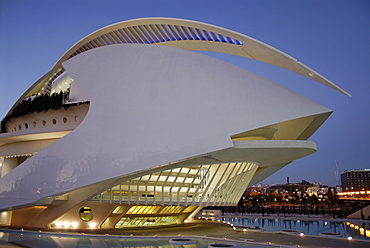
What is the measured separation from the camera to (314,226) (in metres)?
26.9

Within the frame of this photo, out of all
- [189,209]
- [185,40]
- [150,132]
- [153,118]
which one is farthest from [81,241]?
[185,40]

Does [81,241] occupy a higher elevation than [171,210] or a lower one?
lower

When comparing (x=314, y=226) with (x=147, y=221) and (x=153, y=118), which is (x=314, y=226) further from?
(x=153, y=118)

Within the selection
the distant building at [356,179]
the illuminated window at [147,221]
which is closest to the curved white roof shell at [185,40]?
the illuminated window at [147,221]

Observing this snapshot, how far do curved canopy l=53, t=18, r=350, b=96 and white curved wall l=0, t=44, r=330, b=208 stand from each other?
2.03m

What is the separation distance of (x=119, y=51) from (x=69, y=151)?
684cm

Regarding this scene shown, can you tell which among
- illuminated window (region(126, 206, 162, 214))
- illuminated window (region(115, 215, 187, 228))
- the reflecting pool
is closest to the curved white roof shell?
the reflecting pool

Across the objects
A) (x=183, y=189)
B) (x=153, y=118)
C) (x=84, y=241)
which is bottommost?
(x=84, y=241)

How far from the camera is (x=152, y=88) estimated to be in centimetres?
1761

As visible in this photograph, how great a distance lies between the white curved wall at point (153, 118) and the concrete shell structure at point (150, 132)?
50mm

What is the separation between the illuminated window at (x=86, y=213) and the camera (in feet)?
68.1

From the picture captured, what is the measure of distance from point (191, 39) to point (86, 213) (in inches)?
523

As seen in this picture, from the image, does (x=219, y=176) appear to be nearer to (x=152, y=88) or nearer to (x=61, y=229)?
(x=152, y=88)

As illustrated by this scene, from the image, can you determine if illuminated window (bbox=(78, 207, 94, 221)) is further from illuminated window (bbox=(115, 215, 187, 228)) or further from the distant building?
the distant building
